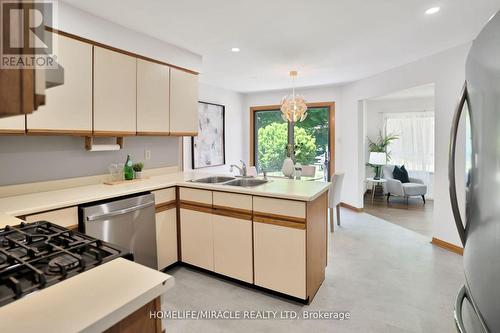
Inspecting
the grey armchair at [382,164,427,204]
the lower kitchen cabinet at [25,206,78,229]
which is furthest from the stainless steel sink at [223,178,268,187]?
the grey armchair at [382,164,427,204]

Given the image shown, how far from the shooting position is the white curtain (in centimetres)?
625

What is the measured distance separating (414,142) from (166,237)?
5910mm

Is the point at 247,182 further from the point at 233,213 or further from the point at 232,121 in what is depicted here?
the point at 232,121

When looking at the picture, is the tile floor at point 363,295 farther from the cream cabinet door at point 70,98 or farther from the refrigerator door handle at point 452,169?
the cream cabinet door at point 70,98

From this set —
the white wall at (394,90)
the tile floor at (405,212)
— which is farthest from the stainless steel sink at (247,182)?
the tile floor at (405,212)

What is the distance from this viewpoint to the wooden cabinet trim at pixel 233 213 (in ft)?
7.99

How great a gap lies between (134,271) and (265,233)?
1.51 meters

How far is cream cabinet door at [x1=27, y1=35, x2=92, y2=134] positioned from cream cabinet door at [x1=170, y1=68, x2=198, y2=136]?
3.12ft

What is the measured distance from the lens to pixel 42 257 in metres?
0.97

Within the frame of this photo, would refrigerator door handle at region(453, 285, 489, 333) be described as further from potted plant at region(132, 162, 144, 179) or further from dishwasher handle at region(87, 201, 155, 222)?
potted plant at region(132, 162, 144, 179)

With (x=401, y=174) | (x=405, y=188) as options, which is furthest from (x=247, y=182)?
(x=401, y=174)

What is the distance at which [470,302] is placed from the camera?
3.04 feet

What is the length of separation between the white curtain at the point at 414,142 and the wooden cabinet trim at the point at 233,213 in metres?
5.43

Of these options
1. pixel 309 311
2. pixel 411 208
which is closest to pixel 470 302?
pixel 309 311
